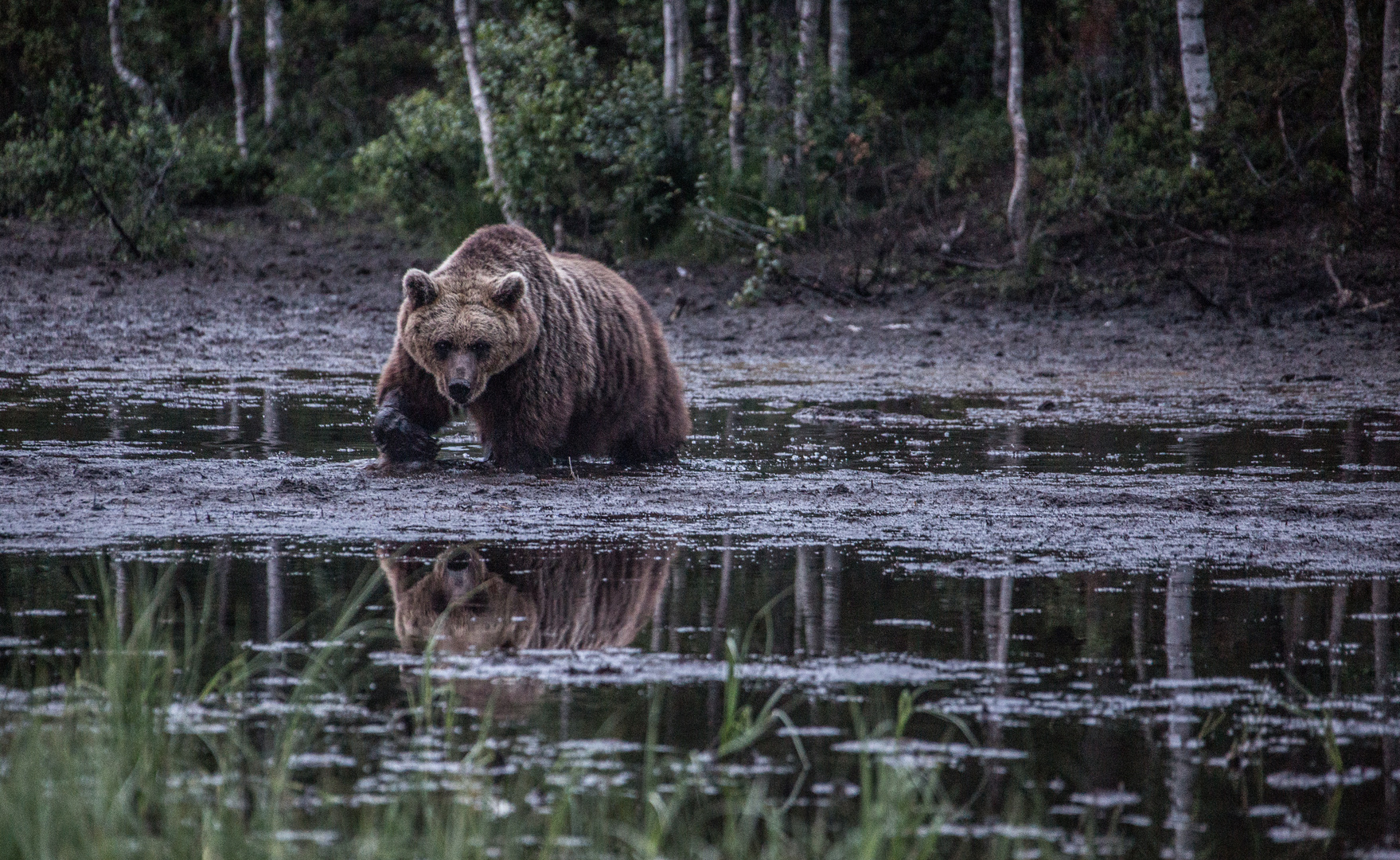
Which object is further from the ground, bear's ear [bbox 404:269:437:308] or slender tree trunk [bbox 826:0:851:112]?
slender tree trunk [bbox 826:0:851:112]

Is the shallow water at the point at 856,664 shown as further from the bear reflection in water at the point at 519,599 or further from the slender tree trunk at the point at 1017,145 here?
the slender tree trunk at the point at 1017,145

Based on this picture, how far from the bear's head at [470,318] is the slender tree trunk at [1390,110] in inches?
405

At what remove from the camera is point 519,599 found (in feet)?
18.5

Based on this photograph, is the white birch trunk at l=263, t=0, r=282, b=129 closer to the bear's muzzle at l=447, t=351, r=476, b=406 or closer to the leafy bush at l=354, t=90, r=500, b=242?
the leafy bush at l=354, t=90, r=500, b=242

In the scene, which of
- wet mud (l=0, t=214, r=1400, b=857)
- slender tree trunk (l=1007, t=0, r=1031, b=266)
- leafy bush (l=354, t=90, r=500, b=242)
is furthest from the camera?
leafy bush (l=354, t=90, r=500, b=242)

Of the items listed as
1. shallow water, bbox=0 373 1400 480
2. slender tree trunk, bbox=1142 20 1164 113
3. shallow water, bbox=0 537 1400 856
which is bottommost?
shallow water, bbox=0 537 1400 856

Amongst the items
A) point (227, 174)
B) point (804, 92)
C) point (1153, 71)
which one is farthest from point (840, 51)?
point (227, 174)

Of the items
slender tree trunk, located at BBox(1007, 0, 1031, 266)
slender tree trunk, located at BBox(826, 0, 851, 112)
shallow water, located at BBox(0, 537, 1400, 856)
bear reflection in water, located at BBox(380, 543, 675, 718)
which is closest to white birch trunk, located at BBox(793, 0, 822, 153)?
slender tree trunk, located at BBox(826, 0, 851, 112)

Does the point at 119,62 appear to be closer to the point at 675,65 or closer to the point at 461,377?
the point at 675,65

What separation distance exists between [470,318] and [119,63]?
26.7 metres

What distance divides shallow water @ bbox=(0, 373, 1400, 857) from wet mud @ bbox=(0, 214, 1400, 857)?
0.05 ft

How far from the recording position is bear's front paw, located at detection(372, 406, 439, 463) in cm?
877

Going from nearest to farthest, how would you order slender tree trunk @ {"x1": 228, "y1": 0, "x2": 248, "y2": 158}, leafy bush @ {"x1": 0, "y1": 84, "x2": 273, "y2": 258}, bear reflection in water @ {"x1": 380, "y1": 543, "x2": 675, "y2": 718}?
bear reflection in water @ {"x1": 380, "y1": 543, "x2": 675, "y2": 718} → leafy bush @ {"x1": 0, "y1": 84, "x2": 273, "y2": 258} → slender tree trunk @ {"x1": 228, "y1": 0, "x2": 248, "y2": 158}

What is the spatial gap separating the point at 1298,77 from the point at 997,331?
634 cm
